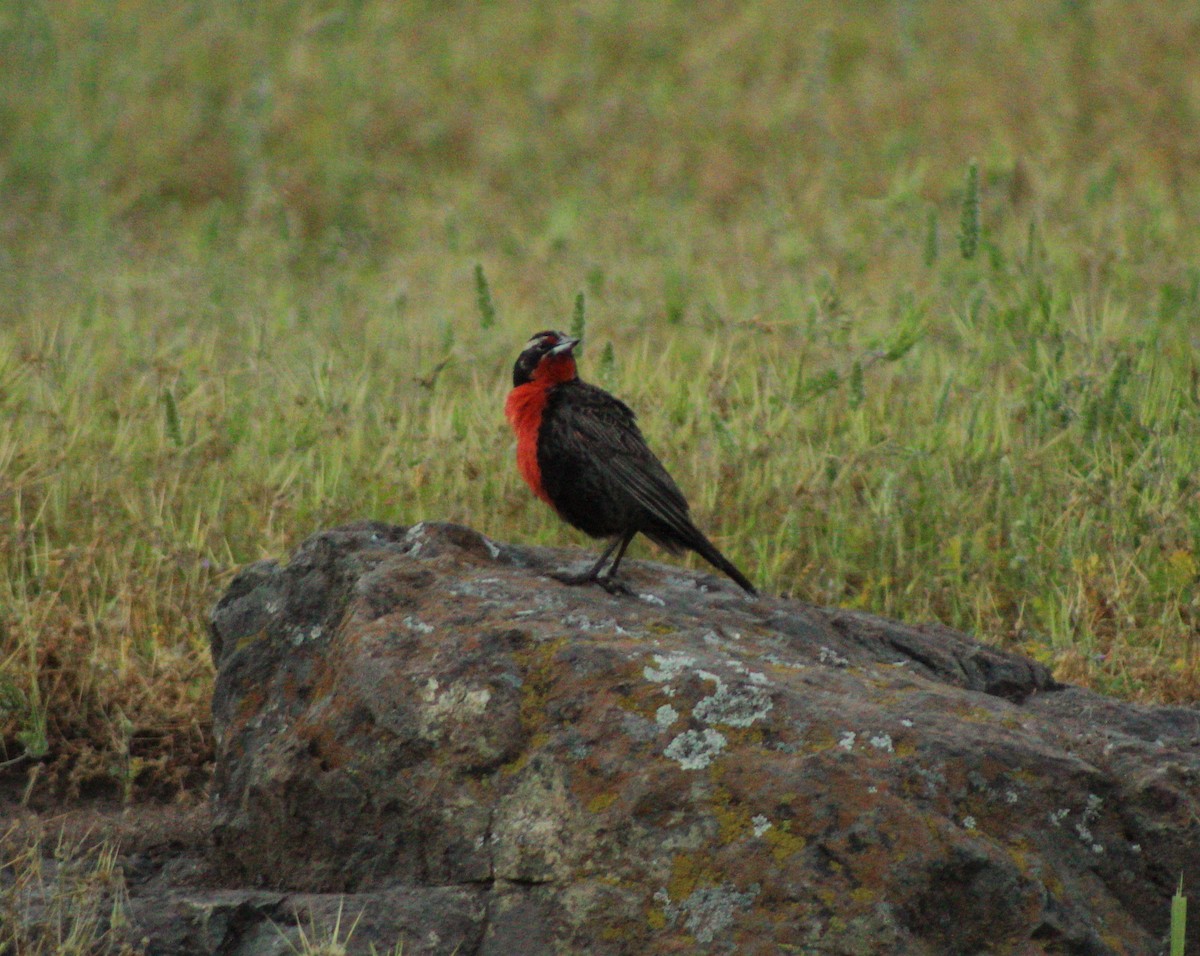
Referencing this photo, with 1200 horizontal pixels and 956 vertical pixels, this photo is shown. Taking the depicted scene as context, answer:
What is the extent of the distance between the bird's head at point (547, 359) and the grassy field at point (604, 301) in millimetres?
1258

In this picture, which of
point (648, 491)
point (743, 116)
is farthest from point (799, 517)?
point (743, 116)

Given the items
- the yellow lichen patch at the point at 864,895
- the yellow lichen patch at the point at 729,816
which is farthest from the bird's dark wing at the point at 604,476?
the yellow lichen patch at the point at 864,895

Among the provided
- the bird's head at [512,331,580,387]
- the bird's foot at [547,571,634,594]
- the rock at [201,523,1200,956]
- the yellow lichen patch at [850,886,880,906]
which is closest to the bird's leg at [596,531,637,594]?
the bird's foot at [547,571,634,594]

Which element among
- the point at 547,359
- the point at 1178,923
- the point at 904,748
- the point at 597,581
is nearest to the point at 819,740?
the point at 904,748

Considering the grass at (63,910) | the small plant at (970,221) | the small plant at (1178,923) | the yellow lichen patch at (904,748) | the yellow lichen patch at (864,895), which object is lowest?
the grass at (63,910)

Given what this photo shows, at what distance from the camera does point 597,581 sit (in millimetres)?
4426

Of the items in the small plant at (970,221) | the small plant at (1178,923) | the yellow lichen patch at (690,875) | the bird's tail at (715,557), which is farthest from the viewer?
the small plant at (970,221)

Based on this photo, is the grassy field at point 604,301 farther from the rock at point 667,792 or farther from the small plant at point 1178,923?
the small plant at point 1178,923

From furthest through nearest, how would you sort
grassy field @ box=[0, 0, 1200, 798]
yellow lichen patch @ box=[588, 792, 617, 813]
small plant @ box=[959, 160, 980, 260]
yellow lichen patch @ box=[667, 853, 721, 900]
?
small plant @ box=[959, 160, 980, 260], grassy field @ box=[0, 0, 1200, 798], yellow lichen patch @ box=[588, 792, 617, 813], yellow lichen patch @ box=[667, 853, 721, 900]

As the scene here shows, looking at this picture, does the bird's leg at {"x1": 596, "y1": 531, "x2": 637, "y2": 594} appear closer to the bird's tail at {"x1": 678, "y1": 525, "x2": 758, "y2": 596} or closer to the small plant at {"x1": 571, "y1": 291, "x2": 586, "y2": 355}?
the bird's tail at {"x1": 678, "y1": 525, "x2": 758, "y2": 596}

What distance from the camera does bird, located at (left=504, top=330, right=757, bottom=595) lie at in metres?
4.70

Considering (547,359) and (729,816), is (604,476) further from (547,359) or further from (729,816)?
(729,816)

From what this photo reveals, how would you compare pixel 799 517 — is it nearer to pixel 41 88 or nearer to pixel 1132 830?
pixel 1132 830

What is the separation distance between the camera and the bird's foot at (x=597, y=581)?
14.4ft
